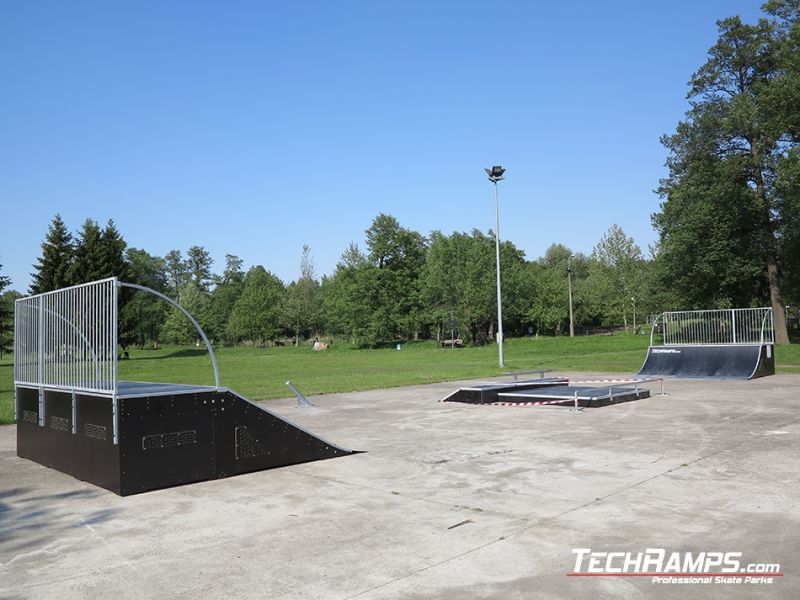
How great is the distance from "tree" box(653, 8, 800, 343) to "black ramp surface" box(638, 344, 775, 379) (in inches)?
656

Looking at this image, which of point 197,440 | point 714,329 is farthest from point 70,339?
point 714,329

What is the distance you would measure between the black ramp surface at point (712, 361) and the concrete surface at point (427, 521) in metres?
13.4

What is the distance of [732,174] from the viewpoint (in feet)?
130

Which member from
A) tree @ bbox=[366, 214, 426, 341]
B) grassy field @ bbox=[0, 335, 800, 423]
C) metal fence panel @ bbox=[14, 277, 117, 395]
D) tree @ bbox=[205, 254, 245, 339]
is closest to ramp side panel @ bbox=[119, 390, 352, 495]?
metal fence panel @ bbox=[14, 277, 117, 395]

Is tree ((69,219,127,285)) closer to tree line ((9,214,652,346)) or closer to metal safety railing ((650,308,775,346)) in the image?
tree line ((9,214,652,346))

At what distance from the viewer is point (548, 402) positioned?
640 inches

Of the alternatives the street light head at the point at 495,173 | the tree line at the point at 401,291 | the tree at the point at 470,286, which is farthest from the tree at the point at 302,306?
the street light head at the point at 495,173

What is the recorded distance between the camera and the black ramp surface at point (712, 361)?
2358 centimetres

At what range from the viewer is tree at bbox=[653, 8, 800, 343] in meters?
39.2

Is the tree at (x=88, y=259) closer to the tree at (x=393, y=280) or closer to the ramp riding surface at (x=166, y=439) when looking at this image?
the tree at (x=393, y=280)

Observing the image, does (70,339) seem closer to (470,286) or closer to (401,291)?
(470,286)

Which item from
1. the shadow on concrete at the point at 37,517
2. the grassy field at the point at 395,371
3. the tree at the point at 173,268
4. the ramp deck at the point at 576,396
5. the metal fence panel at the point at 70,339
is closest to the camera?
the shadow on concrete at the point at 37,517

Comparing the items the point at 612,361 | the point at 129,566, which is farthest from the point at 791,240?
the point at 129,566

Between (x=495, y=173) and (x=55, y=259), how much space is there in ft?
148
